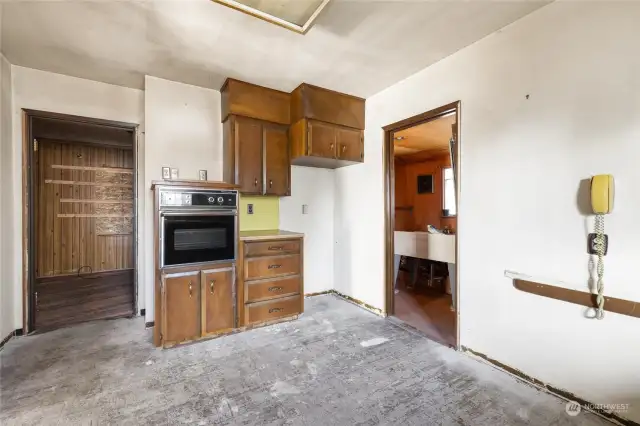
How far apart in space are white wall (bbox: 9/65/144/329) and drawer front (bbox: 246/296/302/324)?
1807 millimetres

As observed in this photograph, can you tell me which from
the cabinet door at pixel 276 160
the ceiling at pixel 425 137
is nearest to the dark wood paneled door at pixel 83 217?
the cabinet door at pixel 276 160

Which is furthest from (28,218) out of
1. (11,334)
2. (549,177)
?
(549,177)

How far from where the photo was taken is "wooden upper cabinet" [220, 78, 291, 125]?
3082 mm

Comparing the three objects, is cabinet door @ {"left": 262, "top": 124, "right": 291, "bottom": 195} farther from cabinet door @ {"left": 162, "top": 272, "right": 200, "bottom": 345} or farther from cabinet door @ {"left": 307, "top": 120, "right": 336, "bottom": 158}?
cabinet door @ {"left": 162, "top": 272, "right": 200, "bottom": 345}

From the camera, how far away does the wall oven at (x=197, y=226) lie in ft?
8.35

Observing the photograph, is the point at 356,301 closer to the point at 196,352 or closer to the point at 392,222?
the point at 392,222

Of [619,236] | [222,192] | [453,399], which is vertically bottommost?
[453,399]

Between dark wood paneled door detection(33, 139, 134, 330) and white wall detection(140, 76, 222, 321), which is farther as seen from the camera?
dark wood paneled door detection(33, 139, 134, 330)

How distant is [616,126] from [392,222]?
1975 mm

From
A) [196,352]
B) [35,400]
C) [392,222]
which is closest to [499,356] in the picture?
[392,222]

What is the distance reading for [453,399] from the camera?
1823mm

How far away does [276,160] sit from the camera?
338cm

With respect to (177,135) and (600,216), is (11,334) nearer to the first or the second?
(177,135)

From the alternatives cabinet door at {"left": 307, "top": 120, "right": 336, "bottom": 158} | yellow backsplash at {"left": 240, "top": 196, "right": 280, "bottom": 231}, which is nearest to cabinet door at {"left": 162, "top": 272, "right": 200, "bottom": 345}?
yellow backsplash at {"left": 240, "top": 196, "right": 280, "bottom": 231}
